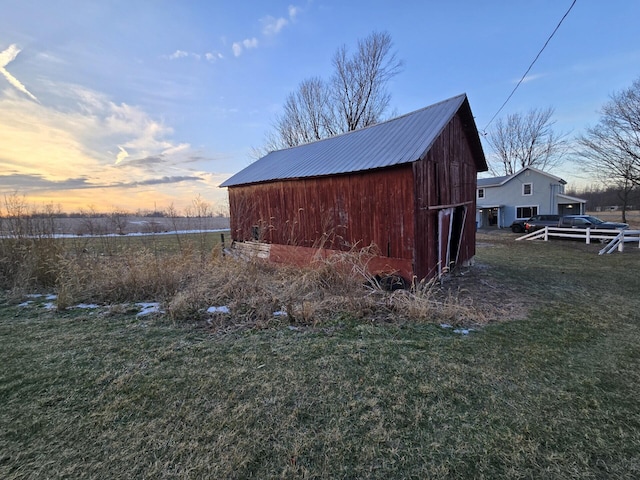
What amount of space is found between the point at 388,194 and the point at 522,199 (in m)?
26.7

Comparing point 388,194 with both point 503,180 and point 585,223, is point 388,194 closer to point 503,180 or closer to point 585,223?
point 585,223

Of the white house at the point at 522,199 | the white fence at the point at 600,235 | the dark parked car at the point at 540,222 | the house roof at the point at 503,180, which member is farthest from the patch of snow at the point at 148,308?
the house roof at the point at 503,180

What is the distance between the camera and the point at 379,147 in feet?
26.7

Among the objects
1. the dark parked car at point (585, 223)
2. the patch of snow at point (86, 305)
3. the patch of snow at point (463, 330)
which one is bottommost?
the patch of snow at point (463, 330)

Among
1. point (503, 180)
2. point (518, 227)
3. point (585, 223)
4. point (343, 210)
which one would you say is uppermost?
point (503, 180)

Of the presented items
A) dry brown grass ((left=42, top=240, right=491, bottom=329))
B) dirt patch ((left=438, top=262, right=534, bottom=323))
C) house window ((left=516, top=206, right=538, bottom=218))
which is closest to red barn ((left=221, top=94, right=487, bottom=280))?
dirt patch ((left=438, top=262, right=534, bottom=323))

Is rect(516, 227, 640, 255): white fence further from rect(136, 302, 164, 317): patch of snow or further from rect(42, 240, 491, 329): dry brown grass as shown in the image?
rect(136, 302, 164, 317): patch of snow

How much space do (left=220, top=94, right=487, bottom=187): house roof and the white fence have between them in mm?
7430

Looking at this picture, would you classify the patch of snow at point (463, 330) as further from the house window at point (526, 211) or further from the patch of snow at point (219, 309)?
the house window at point (526, 211)

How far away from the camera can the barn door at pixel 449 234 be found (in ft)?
25.8

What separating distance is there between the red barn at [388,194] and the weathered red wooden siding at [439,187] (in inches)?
1.0

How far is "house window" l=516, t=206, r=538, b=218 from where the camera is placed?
2665 cm

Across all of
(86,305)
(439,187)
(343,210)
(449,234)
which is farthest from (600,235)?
(86,305)

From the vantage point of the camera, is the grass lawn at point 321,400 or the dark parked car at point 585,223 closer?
the grass lawn at point 321,400
